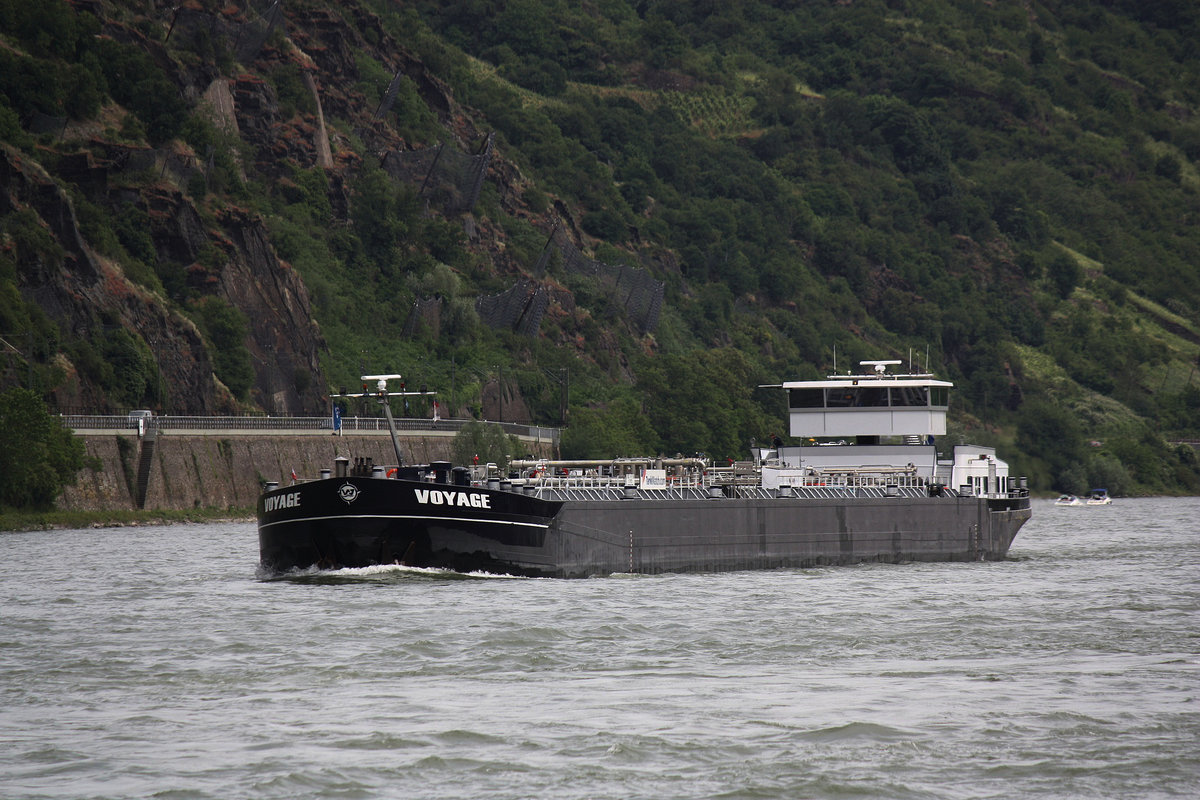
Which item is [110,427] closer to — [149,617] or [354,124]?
[149,617]

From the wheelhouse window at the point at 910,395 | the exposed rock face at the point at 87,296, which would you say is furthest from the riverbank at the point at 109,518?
the wheelhouse window at the point at 910,395

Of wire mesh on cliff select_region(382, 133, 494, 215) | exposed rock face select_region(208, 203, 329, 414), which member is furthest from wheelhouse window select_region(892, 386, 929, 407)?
wire mesh on cliff select_region(382, 133, 494, 215)

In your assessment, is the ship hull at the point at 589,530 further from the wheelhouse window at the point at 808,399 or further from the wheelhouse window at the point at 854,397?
the wheelhouse window at the point at 808,399

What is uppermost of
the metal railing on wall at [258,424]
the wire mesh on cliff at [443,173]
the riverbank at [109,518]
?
the wire mesh on cliff at [443,173]

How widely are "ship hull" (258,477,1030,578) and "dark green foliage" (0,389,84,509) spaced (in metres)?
44.1

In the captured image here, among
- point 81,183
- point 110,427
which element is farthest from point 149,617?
point 81,183

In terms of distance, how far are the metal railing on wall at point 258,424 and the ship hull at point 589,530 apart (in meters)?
48.8

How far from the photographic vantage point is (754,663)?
33.8m

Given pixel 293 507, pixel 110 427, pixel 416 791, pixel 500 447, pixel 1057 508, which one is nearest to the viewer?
pixel 416 791

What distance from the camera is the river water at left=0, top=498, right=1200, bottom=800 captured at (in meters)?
23.3

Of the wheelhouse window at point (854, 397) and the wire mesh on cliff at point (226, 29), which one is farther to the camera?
the wire mesh on cliff at point (226, 29)

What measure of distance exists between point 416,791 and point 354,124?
17189 centimetres

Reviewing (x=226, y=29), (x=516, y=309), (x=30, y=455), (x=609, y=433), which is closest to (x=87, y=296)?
(x=30, y=455)

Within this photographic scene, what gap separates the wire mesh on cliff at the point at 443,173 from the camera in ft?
614
